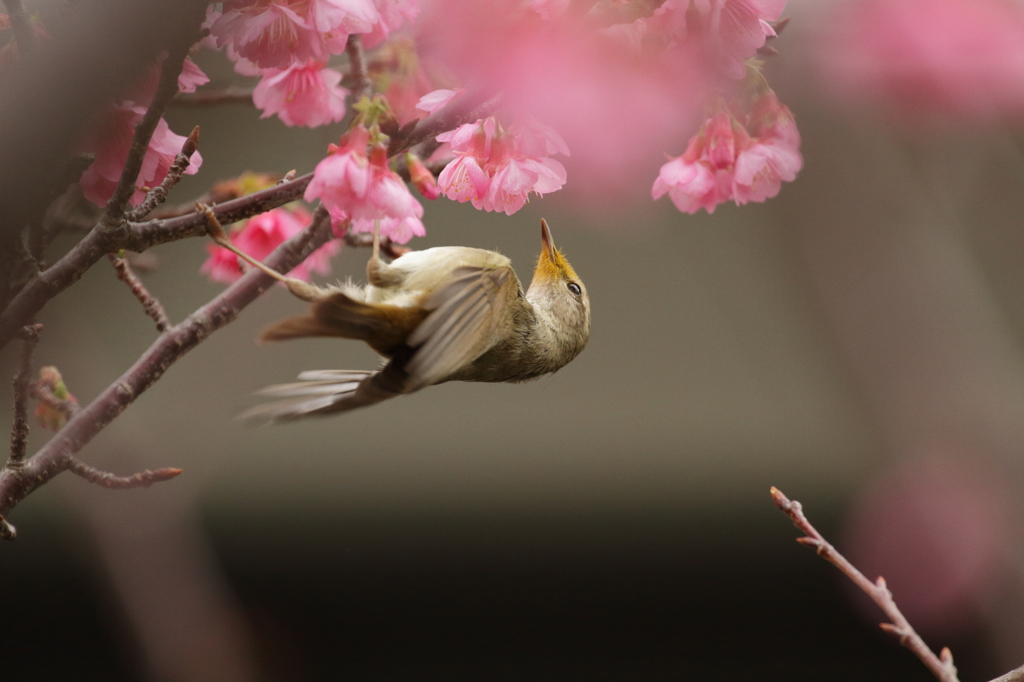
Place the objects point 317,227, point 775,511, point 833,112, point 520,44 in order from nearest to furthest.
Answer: point 520,44, point 317,227, point 833,112, point 775,511

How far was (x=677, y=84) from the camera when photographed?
792 mm

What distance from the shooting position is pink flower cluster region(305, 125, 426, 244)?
31.0 inches

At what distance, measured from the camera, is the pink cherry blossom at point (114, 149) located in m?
0.68

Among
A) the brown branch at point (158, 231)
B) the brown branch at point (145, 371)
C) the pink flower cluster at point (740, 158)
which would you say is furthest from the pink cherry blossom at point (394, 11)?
the pink flower cluster at point (740, 158)

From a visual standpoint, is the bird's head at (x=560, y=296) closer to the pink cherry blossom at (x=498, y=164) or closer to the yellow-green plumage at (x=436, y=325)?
the yellow-green plumage at (x=436, y=325)

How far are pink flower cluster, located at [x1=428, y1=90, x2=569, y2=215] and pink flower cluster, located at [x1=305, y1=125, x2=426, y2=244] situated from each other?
2.6 inches

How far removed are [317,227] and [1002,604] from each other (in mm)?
2559

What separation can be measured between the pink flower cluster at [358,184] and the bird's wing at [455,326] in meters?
0.10

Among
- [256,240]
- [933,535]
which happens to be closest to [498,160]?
[256,240]

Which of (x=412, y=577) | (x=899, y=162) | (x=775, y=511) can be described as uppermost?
(x=899, y=162)

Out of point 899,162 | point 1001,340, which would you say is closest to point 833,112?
point 899,162

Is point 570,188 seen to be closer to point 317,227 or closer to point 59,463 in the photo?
point 317,227

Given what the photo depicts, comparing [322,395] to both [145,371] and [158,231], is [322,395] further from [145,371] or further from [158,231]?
[158,231]

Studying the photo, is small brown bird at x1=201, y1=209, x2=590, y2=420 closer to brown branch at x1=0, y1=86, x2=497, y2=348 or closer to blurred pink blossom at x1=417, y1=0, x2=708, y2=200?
brown branch at x1=0, y1=86, x2=497, y2=348
